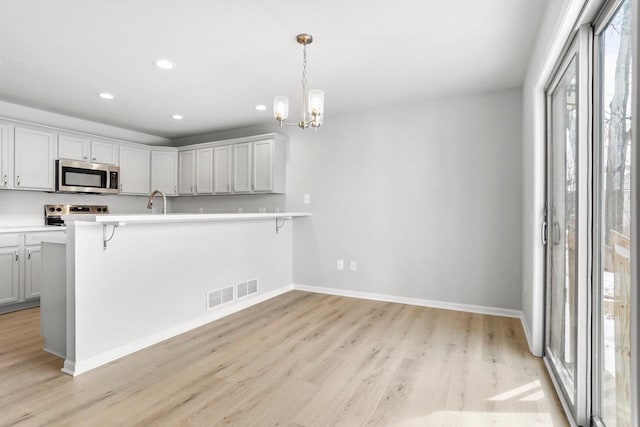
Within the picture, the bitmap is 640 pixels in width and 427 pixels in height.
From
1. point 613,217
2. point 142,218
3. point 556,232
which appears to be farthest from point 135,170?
point 613,217

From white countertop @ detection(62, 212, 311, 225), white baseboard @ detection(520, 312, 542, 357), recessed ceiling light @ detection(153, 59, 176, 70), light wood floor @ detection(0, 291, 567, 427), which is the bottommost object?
light wood floor @ detection(0, 291, 567, 427)

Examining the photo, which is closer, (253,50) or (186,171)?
(253,50)

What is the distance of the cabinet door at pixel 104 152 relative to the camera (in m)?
4.85

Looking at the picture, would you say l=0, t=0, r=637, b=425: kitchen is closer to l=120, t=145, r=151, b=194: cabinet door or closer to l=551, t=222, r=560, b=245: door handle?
l=120, t=145, r=151, b=194: cabinet door

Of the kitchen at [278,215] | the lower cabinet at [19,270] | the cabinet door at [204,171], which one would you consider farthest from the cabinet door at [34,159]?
the cabinet door at [204,171]

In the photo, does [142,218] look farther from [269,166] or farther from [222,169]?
[222,169]

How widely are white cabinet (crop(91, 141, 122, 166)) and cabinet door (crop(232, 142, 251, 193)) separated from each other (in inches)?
67.8

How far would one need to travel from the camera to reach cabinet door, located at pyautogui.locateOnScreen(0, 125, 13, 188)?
3.93 m

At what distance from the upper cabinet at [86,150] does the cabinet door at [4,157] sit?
54 cm

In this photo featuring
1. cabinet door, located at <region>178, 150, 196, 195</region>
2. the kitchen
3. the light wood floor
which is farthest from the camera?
cabinet door, located at <region>178, 150, 196, 195</region>

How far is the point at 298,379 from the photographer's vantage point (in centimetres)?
229

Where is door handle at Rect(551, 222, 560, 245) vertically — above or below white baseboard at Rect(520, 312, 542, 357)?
above

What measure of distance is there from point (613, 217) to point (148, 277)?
9.79 feet

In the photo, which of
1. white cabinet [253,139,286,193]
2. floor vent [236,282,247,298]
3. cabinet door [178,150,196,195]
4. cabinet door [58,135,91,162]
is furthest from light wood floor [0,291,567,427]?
cabinet door [178,150,196,195]
